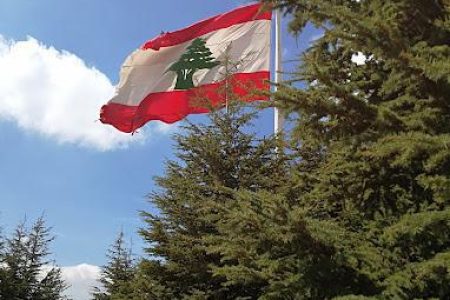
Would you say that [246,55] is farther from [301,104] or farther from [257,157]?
[301,104]

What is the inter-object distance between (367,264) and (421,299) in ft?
2.81

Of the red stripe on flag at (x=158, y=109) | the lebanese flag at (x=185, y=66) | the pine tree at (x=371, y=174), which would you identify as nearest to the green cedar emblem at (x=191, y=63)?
the lebanese flag at (x=185, y=66)

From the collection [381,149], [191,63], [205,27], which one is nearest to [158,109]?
[191,63]

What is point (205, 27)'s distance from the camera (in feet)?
61.3

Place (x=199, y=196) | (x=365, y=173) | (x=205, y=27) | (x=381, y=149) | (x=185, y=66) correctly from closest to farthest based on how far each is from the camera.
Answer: (x=381, y=149) → (x=365, y=173) → (x=199, y=196) → (x=185, y=66) → (x=205, y=27)

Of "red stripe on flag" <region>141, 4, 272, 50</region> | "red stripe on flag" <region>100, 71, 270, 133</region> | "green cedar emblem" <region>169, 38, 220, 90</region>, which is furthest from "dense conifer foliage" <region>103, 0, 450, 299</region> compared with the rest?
"red stripe on flag" <region>141, 4, 272, 50</region>

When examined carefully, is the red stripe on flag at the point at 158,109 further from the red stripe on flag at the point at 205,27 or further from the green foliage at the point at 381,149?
the green foliage at the point at 381,149

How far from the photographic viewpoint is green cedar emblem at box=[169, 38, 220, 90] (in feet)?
58.2

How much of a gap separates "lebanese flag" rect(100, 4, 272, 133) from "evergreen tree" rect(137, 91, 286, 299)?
69.6 inches

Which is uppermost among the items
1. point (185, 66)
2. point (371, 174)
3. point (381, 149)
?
point (185, 66)

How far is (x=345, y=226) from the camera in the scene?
7891 millimetres

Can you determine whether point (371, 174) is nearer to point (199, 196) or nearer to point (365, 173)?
point (365, 173)

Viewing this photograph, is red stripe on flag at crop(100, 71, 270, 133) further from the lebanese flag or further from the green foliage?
the green foliage

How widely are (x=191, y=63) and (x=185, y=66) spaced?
24cm
